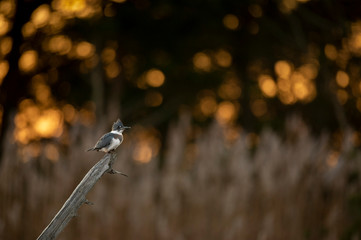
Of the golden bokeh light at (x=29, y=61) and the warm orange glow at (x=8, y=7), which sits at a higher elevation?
the warm orange glow at (x=8, y=7)

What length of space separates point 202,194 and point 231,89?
257 inches

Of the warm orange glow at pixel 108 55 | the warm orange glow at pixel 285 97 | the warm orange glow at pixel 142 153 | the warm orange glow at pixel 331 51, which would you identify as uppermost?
the warm orange glow at pixel 142 153

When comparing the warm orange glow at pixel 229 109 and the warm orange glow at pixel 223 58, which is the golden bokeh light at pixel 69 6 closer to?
the warm orange glow at pixel 229 109

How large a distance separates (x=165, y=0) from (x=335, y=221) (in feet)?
11.6

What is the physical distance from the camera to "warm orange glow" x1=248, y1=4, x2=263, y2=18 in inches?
289

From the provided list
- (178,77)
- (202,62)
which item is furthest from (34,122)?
(202,62)

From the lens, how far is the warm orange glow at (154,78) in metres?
8.32

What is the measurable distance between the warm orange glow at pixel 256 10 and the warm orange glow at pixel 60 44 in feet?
8.16

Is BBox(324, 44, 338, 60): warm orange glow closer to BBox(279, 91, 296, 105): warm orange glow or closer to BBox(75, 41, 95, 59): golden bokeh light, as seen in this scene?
BBox(279, 91, 296, 105): warm orange glow

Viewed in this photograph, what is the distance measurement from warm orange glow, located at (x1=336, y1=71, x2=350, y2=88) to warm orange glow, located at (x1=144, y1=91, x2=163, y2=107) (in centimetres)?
283

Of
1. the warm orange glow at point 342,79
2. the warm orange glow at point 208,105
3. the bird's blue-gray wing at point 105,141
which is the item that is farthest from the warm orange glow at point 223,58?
the bird's blue-gray wing at point 105,141

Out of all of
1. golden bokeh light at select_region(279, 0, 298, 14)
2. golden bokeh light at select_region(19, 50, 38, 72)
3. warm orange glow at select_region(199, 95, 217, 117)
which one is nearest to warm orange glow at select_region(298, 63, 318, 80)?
warm orange glow at select_region(199, 95, 217, 117)

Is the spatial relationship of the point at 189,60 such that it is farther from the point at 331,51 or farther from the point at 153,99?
the point at 331,51

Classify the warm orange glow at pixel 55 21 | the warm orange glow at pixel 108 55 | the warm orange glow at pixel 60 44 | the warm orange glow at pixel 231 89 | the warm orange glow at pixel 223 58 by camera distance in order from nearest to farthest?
the warm orange glow at pixel 55 21 < the warm orange glow at pixel 60 44 < the warm orange glow at pixel 108 55 < the warm orange glow at pixel 223 58 < the warm orange glow at pixel 231 89
